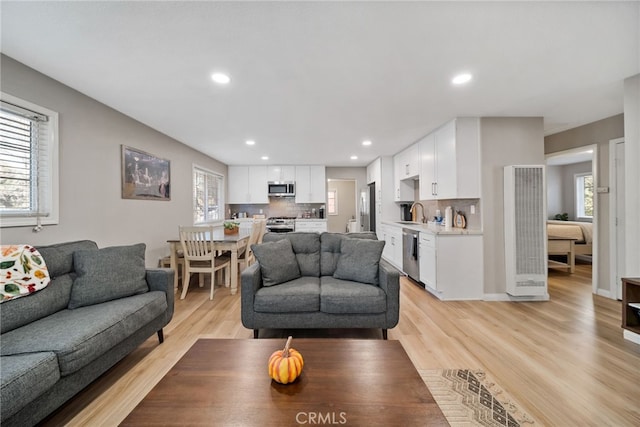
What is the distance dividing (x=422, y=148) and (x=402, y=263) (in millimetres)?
2033

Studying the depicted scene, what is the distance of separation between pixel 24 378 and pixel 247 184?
19.4ft

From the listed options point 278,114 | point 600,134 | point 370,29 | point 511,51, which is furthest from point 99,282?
point 600,134

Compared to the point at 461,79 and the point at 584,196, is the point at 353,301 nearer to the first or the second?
the point at 461,79

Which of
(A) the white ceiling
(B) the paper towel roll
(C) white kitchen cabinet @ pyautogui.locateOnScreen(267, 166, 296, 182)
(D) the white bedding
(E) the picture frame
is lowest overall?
(D) the white bedding

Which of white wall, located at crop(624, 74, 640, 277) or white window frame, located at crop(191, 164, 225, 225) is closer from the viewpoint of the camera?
white wall, located at crop(624, 74, 640, 277)

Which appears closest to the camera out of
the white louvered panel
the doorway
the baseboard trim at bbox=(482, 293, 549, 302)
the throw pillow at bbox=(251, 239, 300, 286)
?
the throw pillow at bbox=(251, 239, 300, 286)

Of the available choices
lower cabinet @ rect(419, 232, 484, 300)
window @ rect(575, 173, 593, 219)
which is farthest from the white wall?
window @ rect(575, 173, 593, 219)

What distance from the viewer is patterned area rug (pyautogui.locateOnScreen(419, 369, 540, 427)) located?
1.48 metres

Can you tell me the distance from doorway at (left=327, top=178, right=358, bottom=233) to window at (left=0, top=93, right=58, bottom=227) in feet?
24.3

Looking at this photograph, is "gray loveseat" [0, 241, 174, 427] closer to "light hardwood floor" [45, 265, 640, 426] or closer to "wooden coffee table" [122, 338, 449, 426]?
"light hardwood floor" [45, 265, 640, 426]

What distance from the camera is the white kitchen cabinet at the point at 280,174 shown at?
682 cm

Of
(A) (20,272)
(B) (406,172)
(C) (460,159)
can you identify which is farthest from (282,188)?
(A) (20,272)

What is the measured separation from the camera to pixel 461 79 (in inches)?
93.7

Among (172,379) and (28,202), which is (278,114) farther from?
(172,379)
